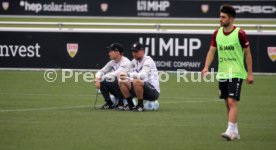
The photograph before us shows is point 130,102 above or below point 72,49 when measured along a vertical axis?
above

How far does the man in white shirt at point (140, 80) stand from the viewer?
54.6ft

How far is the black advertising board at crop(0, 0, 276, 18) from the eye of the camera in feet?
145

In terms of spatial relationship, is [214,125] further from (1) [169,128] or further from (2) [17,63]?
(2) [17,63]

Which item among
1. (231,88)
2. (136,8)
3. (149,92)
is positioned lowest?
(136,8)

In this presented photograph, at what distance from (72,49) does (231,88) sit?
54.0 ft

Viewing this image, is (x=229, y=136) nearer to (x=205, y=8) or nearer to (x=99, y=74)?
(x=99, y=74)

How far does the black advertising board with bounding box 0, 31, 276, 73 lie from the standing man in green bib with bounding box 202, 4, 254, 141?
598 inches

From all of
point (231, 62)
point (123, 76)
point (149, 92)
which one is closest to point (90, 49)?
point (123, 76)

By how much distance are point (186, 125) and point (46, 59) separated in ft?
48.5

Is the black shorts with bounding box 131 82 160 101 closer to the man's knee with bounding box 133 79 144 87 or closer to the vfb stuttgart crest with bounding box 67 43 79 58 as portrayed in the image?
the man's knee with bounding box 133 79 144 87

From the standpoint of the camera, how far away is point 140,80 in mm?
16688

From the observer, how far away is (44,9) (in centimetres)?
4519

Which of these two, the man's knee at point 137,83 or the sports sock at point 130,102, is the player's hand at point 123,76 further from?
the sports sock at point 130,102

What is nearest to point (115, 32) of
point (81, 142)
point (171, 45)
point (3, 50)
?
point (171, 45)
